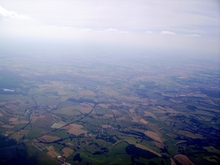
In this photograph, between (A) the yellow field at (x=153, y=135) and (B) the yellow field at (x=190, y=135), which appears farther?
(B) the yellow field at (x=190, y=135)

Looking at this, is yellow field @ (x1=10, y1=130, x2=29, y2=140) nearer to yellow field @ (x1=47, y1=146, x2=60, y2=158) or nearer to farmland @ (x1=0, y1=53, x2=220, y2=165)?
farmland @ (x1=0, y1=53, x2=220, y2=165)

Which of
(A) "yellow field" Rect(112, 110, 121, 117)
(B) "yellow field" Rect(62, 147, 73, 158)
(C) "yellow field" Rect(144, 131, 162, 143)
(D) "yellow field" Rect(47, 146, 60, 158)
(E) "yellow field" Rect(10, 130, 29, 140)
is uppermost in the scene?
(A) "yellow field" Rect(112, 110, 121, 117)

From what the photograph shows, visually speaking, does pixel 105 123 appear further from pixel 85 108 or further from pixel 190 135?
pixel 190 135

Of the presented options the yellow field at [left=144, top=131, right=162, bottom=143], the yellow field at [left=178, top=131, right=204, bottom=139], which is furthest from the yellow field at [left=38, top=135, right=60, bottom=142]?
the yellow field at [left=178, top=131, right=204, bottom=139]

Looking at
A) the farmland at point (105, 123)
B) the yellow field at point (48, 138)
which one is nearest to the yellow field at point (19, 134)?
the farmland at point (105, 123)

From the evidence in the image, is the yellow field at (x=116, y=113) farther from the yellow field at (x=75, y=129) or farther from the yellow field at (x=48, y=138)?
the yellow field at (x=48, y=138)

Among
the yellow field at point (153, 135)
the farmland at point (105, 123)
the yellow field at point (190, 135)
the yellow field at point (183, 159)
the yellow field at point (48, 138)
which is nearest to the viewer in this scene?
the yellow field at point (183, 159)

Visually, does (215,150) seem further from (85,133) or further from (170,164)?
(85,133)

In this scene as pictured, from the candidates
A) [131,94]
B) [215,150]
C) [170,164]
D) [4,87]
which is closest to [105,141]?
[170,164]

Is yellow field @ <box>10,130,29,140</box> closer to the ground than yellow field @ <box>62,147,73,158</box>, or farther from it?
farther from it
